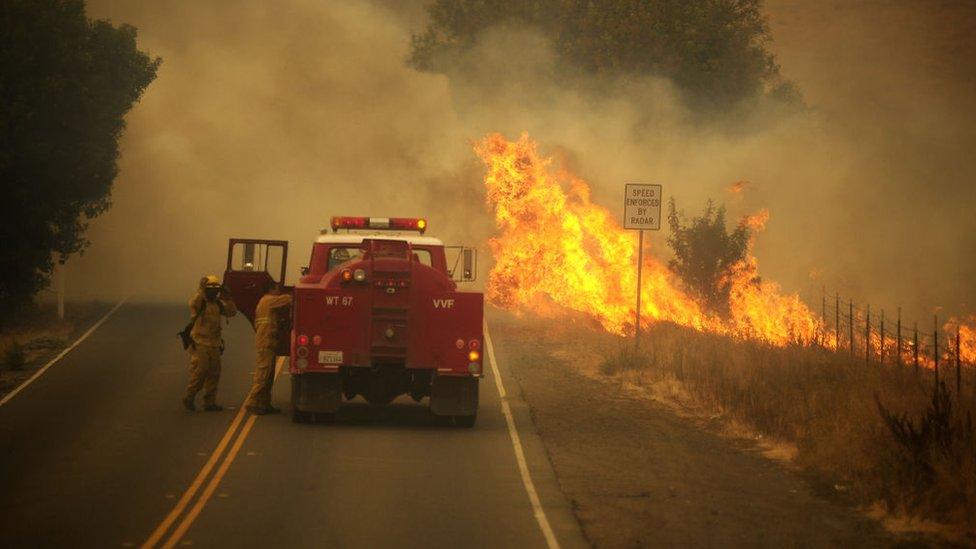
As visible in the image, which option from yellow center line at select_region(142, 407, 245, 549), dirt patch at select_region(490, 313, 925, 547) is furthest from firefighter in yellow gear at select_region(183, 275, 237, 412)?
dirt patch at select_region(490, 313, 925, 547)

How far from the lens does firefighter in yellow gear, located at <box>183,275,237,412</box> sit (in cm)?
2133

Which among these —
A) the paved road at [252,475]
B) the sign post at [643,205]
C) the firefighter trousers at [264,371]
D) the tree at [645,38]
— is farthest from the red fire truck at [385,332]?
the tree at [645,38]

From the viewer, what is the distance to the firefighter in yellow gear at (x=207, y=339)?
Result: 21.3 meters

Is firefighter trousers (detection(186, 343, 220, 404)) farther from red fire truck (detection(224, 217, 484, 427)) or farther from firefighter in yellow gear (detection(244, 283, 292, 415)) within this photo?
red fire truck (detection(224, 217, 484, 427))

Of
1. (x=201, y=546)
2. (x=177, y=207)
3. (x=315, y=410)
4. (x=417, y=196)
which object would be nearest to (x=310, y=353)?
(x=315, y=410)

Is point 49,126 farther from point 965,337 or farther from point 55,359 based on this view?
point 965,337

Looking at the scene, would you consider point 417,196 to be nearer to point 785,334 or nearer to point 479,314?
point 785,334

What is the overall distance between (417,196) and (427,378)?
89.8 feet

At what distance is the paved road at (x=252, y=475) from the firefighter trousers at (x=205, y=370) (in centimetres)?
42

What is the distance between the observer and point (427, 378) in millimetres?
20422

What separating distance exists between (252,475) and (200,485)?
0.87 m

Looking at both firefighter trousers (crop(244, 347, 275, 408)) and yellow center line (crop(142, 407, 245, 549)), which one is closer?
yellow center line (crop(142, 407, 245, 549))

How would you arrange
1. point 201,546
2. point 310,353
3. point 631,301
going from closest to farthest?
point 201,546 < point 310,353 < point 631,301

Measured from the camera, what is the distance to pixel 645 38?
60.3 meters
